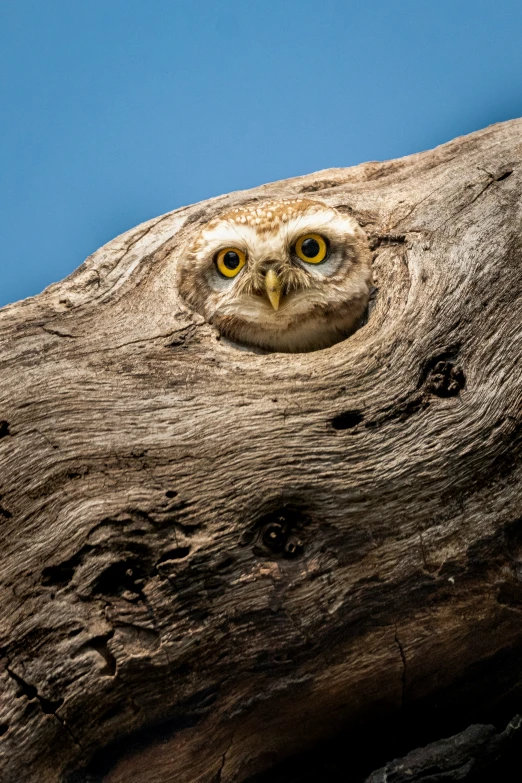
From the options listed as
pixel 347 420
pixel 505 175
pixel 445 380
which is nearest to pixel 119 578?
pixel 347 420

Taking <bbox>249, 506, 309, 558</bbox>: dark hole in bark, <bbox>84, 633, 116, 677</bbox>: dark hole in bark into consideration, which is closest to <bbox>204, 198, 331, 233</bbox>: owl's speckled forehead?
<bbox>249, 506, 309, 558</bbox>: dark hole in bark

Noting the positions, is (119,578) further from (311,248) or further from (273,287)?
(311,248)

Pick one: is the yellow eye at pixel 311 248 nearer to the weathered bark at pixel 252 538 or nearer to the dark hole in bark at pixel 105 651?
the weathered bark at pixel 252 538

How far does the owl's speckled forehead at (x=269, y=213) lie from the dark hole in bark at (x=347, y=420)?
1006 millimetres

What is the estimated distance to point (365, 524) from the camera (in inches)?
99.2

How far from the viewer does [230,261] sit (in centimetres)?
334

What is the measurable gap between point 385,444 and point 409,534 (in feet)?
1.03

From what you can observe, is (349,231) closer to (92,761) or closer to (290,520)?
(290,520)

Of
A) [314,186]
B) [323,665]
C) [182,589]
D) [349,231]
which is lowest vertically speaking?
[323,665]

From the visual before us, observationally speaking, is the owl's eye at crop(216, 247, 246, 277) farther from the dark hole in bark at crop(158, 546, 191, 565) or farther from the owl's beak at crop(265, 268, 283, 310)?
the dark hole in bark at crop(158, 546, 191, 565)

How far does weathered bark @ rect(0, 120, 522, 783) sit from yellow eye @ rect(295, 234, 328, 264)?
0.46 m

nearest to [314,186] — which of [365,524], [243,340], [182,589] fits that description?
[243,340]

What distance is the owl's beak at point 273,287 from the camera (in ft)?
10.3

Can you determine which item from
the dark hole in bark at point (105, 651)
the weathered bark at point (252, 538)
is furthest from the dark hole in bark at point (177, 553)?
the dark hole in bark at point (105, 651)
